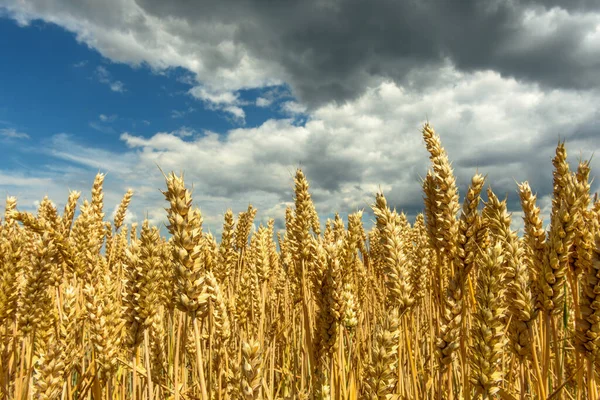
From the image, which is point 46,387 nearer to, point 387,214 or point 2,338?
point 2,338

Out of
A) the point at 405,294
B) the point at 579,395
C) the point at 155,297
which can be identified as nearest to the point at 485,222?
the point at 405,294

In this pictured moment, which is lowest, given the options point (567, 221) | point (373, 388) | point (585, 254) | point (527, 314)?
point (373, 388)

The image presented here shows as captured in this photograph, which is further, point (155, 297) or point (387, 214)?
point (387, 214)

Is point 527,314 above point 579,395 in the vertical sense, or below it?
above

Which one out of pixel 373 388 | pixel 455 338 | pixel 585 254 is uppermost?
pixel 585 254

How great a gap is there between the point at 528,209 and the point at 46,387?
2.84 m

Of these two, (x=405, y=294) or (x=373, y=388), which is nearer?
(x=373, y=388)

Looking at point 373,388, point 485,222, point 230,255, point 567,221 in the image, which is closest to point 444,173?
point 485,222

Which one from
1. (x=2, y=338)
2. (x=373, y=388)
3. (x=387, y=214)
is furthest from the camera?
(x=2, y=338)

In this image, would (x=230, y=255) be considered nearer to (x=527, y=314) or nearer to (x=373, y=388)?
(x=373, y=388)

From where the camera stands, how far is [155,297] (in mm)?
2305

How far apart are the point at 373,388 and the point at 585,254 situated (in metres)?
1.43

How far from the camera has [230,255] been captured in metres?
4.73

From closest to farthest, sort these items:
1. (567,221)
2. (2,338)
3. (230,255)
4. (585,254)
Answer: (567,221) → (585,254) → (2,338) → (230,255)
